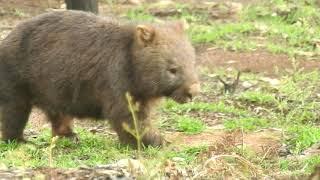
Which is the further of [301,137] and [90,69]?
[301,137]

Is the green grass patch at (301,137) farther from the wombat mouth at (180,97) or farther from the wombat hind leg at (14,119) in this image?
the wombat hind leg at (14,119)

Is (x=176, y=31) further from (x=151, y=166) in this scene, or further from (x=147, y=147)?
(x=151, y=166)

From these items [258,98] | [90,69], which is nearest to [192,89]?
[90,69]

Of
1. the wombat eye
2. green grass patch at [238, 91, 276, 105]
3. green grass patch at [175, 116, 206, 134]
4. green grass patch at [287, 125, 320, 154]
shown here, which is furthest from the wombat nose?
green grass patch at [238, 91, 276, 105]

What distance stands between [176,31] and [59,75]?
1130 mm

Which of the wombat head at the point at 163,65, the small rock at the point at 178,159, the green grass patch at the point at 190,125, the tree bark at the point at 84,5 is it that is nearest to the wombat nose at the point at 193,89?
the wombat head at the point at 163,65

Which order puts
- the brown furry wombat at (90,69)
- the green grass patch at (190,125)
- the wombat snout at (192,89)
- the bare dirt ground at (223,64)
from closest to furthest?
1. the wombat snout at (192,89)
2. the brown furry wombat at (90,69)
3. the bare dirt ground at (223,64)
4. the green grass patch at (190,125)

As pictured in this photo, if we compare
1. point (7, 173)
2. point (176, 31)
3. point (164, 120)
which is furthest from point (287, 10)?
point (7, 173)

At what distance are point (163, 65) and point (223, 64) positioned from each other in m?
5.85

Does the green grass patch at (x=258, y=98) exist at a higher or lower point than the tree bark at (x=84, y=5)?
lower

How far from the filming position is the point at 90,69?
7895 millimetres

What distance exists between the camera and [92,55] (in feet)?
→ 26.0

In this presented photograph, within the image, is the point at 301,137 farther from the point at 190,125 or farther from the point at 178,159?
the point at 178,159

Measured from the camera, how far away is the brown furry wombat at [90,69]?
766 centimetres
